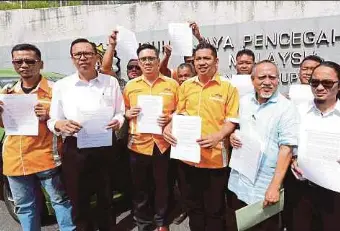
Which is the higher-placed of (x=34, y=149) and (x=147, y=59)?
(x=147, y=59)

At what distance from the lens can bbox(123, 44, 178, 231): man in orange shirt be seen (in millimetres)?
3410

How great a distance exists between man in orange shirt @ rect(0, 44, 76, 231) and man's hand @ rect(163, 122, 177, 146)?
892mm

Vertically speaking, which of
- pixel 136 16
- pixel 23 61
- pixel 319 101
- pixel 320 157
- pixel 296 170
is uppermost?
pixel 136 16

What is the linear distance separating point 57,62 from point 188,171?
22.0ft

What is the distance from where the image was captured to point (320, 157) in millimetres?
2451

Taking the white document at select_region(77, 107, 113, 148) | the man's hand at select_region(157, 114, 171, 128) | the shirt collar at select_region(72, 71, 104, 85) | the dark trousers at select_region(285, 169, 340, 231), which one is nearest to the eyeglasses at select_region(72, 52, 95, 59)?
the shirt collar at select_region(72, 71, 104, 85)

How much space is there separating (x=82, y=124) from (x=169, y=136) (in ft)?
2.34

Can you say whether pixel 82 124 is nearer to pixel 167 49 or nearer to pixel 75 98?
pixel 75 98

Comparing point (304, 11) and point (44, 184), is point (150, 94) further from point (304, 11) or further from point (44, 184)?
point (304, 11)

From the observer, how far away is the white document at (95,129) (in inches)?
119

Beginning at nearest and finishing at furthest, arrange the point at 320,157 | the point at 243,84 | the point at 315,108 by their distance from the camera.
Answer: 1. the point at 320,157
2. the point at 315,108
3. the point at 243,84

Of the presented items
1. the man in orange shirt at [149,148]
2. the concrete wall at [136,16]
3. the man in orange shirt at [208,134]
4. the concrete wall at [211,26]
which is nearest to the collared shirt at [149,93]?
the man in orange shirt at [149,148]

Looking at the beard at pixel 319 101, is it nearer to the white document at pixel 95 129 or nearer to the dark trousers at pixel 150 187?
the dark trousers at pixel 150 187

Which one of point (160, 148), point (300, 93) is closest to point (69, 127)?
point (160, 148)
